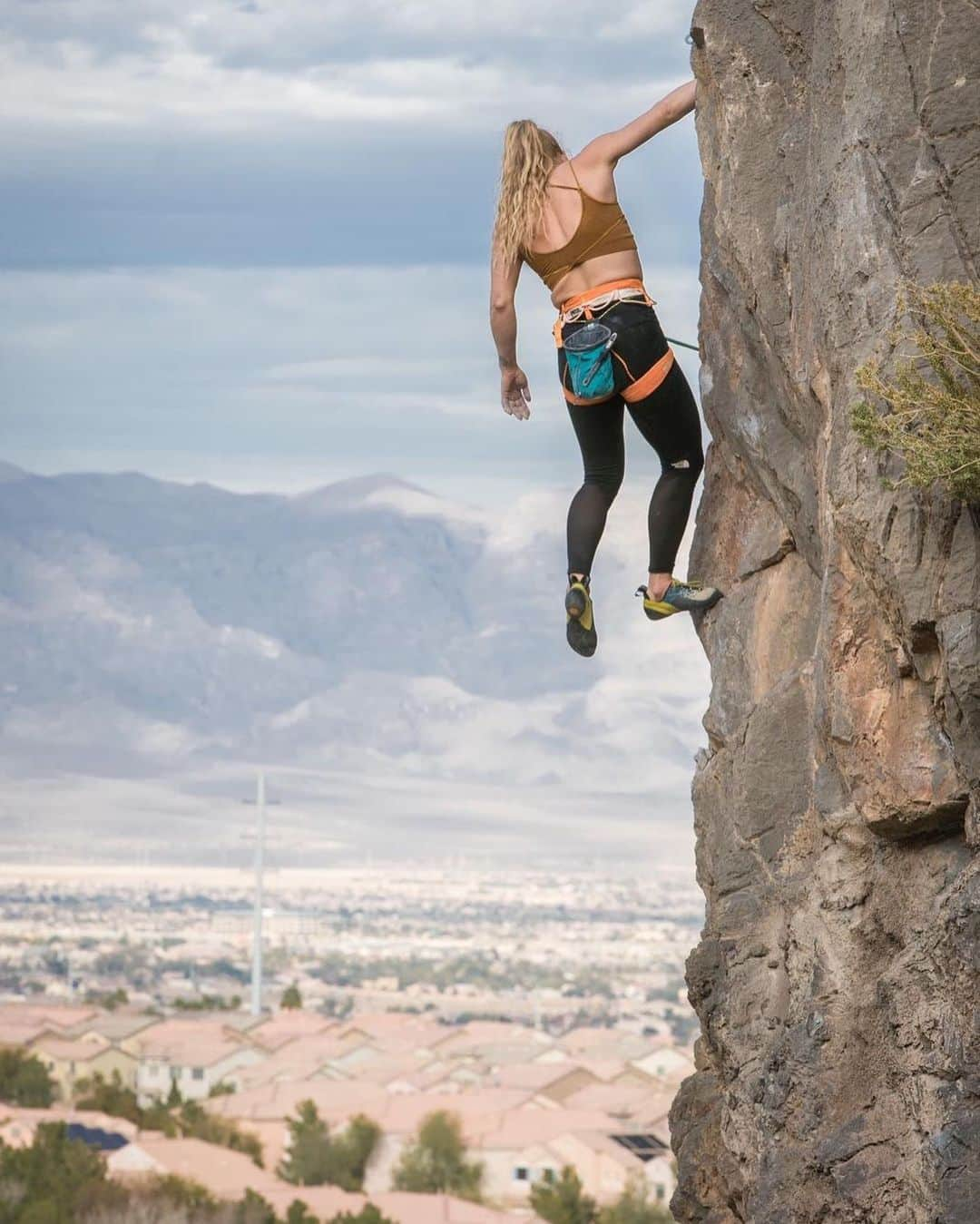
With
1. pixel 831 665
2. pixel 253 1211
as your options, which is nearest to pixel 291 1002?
pixel 253 1211

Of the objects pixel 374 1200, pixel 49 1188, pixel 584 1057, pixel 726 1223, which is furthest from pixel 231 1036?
pixel 726 1223

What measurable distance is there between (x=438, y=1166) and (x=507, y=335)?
3168 inches

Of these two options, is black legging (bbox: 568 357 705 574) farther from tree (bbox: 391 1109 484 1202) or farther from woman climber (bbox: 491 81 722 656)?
tree (bbox: 391 1109 484 1202)

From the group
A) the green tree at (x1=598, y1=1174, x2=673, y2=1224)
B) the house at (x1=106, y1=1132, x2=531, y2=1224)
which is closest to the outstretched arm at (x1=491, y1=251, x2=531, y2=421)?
the green tree at (x1=598, y1=1174, x2=673, y2=1224)

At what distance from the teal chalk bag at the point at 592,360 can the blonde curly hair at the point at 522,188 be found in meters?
0.60

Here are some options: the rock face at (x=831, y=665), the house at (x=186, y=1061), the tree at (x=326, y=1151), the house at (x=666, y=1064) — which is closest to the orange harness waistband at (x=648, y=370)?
the rock face at (x=831, y=665)

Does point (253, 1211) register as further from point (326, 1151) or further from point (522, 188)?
point (522, 188)

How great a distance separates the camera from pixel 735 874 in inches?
444

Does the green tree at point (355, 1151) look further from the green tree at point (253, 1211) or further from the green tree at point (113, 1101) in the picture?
the green tree at point (253, 1211)

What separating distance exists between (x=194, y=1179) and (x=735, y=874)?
6675 cm

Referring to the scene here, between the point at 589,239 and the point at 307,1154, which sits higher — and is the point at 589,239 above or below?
above

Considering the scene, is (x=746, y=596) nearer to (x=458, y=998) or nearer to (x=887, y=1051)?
(x=887, y=1051)

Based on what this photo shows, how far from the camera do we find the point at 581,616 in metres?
12.1

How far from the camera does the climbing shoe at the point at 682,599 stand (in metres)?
11.9
